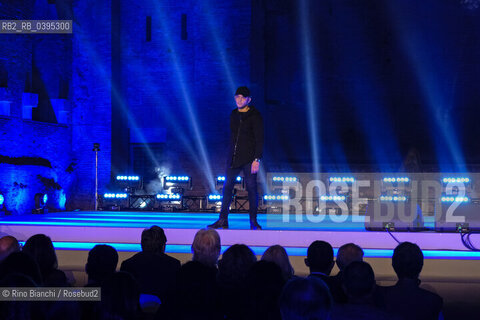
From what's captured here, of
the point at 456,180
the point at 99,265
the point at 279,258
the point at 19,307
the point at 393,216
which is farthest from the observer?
the point at 456,180

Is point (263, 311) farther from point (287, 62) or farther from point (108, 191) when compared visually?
point (287, 62)

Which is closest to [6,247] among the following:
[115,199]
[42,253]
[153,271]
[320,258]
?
[42,253]

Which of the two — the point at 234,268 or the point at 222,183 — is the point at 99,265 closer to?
the point at 234,268

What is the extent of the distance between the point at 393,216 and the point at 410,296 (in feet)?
9.57

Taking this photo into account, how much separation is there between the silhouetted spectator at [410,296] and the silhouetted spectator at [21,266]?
2.09m

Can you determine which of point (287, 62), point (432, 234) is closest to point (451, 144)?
point (287, 62)

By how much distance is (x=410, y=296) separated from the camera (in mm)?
3043

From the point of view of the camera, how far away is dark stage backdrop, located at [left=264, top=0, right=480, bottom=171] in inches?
532

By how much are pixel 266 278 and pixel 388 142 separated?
11.4 m

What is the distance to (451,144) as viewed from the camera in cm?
1338

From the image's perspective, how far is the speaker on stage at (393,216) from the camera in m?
5.58

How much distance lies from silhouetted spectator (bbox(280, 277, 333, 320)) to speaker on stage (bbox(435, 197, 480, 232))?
407 centimetres

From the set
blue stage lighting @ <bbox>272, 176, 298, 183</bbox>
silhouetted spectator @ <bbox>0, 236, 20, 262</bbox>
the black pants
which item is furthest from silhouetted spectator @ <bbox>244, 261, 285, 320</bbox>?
blue stage lighting @ <bbox>272, 176, 298, 183</bbox>

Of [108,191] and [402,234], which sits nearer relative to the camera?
[402,234]
